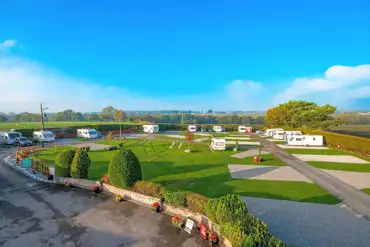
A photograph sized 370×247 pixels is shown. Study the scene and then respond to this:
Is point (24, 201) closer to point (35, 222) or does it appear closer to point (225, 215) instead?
point (35, 222)

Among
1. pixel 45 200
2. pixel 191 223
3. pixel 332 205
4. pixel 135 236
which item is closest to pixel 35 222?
pixel 45 200

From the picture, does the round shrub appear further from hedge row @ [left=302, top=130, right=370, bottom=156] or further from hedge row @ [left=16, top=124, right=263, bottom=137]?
hedge row @ [left=16, top=124, right=263, bottom=137]

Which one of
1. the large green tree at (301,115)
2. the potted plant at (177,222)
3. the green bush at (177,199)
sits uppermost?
the large green tree at (301,115)

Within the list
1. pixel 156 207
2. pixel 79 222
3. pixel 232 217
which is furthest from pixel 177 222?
pixel 79 222

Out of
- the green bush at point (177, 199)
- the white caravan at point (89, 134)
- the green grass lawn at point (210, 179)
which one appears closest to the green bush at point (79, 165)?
the green grass lawn at point (210, 179)

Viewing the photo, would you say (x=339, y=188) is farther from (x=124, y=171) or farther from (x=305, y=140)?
(x=305, y=140)

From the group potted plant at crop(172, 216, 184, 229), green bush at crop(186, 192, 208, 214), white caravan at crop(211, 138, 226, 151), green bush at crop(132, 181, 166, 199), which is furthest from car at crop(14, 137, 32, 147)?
green bush at crop(186, 192, 208, 214)

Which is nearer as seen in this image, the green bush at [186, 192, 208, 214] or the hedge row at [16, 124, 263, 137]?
the green bush at [186, 192, 208, 214]

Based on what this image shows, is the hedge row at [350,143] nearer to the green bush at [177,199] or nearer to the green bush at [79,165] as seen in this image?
the green bush at [177,199]
